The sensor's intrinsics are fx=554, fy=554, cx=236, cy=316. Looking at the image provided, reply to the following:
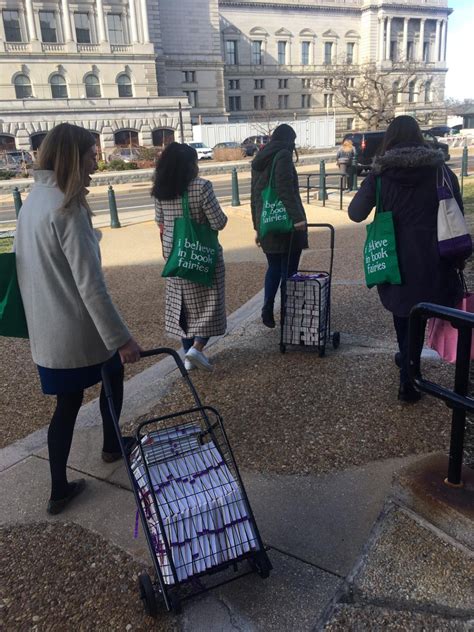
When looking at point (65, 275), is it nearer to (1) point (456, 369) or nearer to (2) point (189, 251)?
(2) point (189, 251)

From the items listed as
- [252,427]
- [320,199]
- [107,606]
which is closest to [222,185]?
[320,199]

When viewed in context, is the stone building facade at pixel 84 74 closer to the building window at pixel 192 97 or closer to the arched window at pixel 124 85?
the arched window at pixel 124 85

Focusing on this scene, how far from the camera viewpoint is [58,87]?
5728cm

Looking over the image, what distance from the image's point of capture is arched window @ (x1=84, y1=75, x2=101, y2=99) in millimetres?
58153

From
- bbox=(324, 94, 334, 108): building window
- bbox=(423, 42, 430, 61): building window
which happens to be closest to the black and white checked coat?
bbox=(324, 94, 334, 108): building window

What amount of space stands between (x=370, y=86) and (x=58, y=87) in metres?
35.8

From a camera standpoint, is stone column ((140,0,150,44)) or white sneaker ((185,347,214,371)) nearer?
white sneaker ((185,347,214,371))

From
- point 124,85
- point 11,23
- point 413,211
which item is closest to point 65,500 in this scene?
point 413,211

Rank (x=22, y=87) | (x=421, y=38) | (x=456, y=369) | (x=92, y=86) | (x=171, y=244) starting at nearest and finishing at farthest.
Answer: (x=456, y=369)
(x=171, y=244)
(x=22, y=87)
(x=92, y=86)
(x=421, y=38)

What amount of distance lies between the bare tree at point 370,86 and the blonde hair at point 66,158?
6274 centimetres

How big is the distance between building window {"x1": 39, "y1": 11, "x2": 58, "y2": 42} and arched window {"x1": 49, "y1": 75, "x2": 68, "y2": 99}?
14.4 ft

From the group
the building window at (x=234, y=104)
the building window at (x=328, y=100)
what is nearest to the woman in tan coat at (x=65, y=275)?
the building window at (x=234, y=104)

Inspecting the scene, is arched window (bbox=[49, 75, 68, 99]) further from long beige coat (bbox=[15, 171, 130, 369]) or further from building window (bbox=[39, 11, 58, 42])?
long beige coat (bbox=[15, 171, 130, 369])

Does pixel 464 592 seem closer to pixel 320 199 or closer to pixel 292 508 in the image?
pixel 292 508
